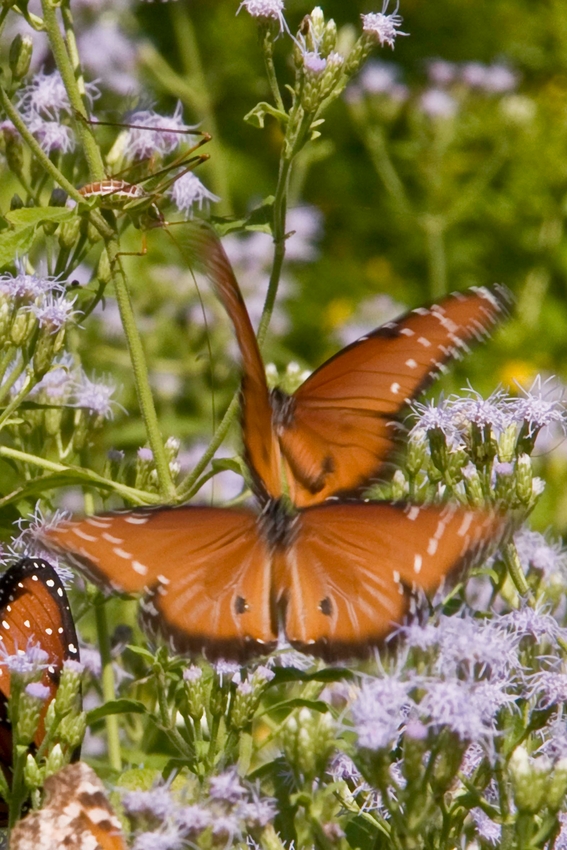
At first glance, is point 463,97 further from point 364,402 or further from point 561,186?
point 364,402

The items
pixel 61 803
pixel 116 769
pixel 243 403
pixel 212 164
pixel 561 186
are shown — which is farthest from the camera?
pixel 561 186

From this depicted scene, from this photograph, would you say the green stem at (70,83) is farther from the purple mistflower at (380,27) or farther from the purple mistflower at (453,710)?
the purple mistflower at (453,710)

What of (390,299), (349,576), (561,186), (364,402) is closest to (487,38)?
(561,186)

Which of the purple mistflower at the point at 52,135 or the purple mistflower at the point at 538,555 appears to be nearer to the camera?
the purple mistflower at the point at 538,555

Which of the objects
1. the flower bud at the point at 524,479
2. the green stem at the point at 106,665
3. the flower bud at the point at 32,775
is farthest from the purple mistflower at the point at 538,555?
the flower bud at the point at 32,775

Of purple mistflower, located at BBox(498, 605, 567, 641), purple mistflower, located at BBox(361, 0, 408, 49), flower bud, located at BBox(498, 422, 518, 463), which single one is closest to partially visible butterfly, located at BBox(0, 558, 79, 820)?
purple mistflower, located at BBox(498, 605, 567, 641)

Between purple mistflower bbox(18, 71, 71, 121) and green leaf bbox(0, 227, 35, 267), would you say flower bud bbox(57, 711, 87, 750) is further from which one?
purple mistflower bbox(18, 71, 71, 121)
